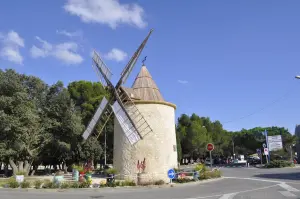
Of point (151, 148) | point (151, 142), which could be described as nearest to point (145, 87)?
point (151, 142)

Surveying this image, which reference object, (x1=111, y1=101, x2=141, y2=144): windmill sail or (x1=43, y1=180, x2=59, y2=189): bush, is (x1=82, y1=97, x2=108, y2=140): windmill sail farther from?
(x1=43, y1=180, x2=59, y2=189): bush

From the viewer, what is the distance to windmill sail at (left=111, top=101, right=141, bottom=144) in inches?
932

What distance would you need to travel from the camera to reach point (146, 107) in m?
25.8

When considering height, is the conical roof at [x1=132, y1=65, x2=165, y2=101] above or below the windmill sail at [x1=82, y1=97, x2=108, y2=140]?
above

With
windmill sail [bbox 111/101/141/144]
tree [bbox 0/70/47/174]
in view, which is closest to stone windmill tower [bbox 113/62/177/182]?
windmill sail [bbox 111/101/141/144]

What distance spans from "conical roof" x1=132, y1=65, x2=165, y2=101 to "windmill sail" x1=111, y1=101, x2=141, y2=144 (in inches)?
96.5

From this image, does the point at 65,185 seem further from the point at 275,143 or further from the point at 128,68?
the point at 275,143

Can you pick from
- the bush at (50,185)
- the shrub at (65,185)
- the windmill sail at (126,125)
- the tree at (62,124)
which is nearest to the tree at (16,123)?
the tree at (62,124)

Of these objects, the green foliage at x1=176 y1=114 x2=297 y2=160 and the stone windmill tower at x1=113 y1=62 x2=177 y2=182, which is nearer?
the stone windmill tower at x1=113 y1=62 x2=177 y2=182

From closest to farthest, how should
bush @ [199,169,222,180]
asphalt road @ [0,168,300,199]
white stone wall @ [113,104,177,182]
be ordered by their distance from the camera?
asphalt road @ [0,168,300,199], bush @ [199,169,222,180], white stone wall @ [113,104,177,182]

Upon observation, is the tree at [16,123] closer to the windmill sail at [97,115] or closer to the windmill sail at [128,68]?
the windmill sail at [97,115]

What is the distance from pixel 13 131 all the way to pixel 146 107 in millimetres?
14796

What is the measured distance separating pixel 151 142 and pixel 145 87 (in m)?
5.41

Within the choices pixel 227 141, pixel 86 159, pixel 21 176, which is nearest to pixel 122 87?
pixel 21 176
